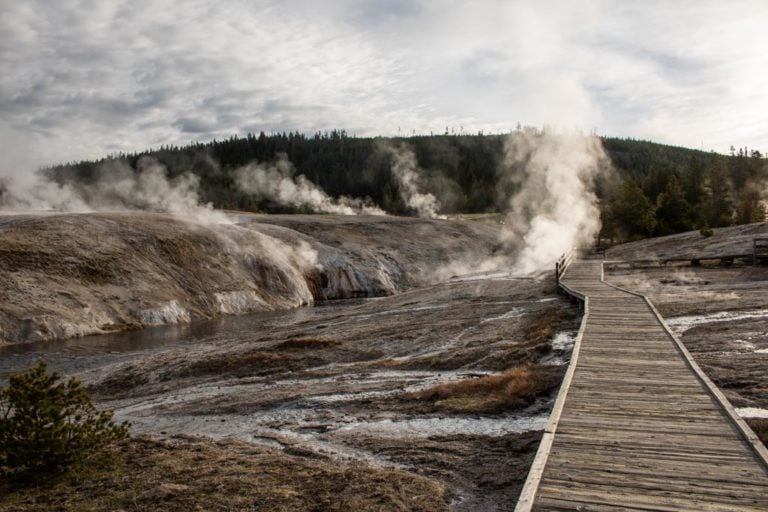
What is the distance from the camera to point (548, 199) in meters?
54.3

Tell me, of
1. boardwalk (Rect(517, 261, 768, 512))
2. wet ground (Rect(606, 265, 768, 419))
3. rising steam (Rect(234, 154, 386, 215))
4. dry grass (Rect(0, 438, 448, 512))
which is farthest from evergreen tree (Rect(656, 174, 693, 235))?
dry grass (Rect(0, 438, 448, 512))

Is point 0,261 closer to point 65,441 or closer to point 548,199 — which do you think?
point 65,441

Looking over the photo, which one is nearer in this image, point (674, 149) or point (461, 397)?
point (461, 397)

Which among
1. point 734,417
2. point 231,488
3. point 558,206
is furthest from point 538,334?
point 558,206

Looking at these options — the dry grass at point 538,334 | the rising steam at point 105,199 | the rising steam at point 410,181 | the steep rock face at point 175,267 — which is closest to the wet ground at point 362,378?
the dry grass at point 538,334

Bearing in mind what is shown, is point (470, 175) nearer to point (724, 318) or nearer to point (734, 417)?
point (724, 318)

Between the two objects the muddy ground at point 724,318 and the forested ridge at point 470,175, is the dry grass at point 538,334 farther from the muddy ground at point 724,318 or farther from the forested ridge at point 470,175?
the forested ridge at point 470,175

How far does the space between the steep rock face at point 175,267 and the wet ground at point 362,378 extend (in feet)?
8.23

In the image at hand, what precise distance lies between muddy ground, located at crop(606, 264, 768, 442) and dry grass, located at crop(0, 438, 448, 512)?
239 inches

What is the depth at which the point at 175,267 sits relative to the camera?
34844mm

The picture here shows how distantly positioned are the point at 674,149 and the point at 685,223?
151 meters

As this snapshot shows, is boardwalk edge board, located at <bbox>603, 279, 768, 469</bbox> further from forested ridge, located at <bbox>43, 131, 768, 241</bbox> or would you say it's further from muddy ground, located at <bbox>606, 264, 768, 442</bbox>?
forested ridge, located at <bbox>43, 131, 768, 241</bbox>

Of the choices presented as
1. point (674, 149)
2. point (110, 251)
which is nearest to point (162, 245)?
point (110, 251)

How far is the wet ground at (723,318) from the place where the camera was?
1188cm
